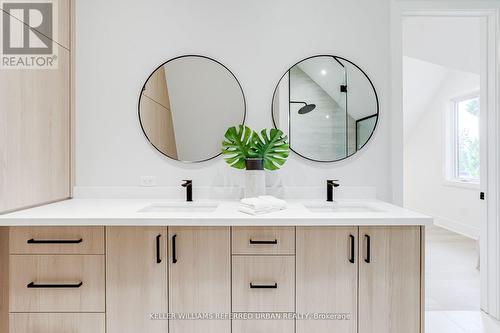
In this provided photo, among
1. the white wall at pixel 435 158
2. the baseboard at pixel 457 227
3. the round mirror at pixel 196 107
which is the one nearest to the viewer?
the round mirror at pixel 196 107

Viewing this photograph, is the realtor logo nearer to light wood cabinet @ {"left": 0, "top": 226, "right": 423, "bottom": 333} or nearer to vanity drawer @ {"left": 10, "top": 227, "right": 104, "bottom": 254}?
vanity drawer @ {"left": 10, "top": 227, "right": 104, "bottom": 254}

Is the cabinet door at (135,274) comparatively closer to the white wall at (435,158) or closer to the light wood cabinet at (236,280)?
the light wood cabinet at (236,280)

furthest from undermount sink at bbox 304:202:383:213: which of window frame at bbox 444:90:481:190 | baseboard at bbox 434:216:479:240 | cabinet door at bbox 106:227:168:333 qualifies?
window frame at bbox 444:90:481:190

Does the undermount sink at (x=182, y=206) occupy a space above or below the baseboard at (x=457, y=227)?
above

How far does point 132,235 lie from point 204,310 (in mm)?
529

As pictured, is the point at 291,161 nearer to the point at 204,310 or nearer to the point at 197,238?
the point at 197,238

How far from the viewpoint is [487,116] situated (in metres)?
2.41

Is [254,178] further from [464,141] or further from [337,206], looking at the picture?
[464,141]

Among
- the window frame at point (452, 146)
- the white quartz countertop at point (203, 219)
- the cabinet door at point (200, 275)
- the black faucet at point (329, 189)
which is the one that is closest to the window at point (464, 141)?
the window frame at point (452, 146)

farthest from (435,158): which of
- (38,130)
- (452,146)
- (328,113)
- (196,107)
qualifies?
(38,130)

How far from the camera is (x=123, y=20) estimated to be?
89.7 inches

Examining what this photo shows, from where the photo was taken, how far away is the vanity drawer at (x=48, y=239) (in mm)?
1610

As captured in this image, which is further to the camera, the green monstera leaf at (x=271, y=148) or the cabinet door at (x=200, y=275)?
the green monstera leaf at (x=271, y=148)

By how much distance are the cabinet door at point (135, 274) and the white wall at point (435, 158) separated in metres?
4.33
